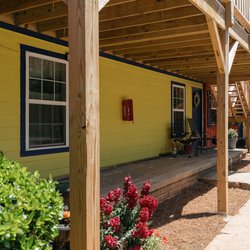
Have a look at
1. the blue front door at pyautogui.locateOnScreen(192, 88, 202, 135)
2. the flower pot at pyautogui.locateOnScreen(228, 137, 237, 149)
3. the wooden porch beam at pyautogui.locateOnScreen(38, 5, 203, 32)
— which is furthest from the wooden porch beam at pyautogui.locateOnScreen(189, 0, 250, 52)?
the flower pot at pyautogui.locateOnScreen(228, 137, 237, 149)

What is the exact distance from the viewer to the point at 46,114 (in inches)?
205

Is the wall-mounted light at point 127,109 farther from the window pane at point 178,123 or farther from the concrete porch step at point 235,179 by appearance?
the window pane at point 178,123

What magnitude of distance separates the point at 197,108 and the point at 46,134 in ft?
24.6

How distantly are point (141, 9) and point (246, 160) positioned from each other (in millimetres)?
7706

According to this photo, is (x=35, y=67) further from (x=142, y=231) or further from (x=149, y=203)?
(x=142, y=231)

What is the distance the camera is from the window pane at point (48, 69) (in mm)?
5156

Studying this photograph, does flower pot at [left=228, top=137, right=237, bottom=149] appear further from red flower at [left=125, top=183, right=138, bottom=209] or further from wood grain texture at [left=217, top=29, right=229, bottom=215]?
red flower at [left=125, top=183, right=138, bottom=209]

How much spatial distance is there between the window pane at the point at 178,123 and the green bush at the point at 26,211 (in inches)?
311

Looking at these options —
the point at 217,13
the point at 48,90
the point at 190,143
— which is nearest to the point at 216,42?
the point at 217,13

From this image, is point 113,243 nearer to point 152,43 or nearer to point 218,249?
point 218,249

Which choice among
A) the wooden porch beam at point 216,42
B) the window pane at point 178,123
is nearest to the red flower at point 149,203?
the wooden porch beam at point 216,42

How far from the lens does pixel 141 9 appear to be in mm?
4434

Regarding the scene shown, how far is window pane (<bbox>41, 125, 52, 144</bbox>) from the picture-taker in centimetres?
517

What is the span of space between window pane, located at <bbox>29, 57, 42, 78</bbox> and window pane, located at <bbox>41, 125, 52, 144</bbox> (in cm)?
79
